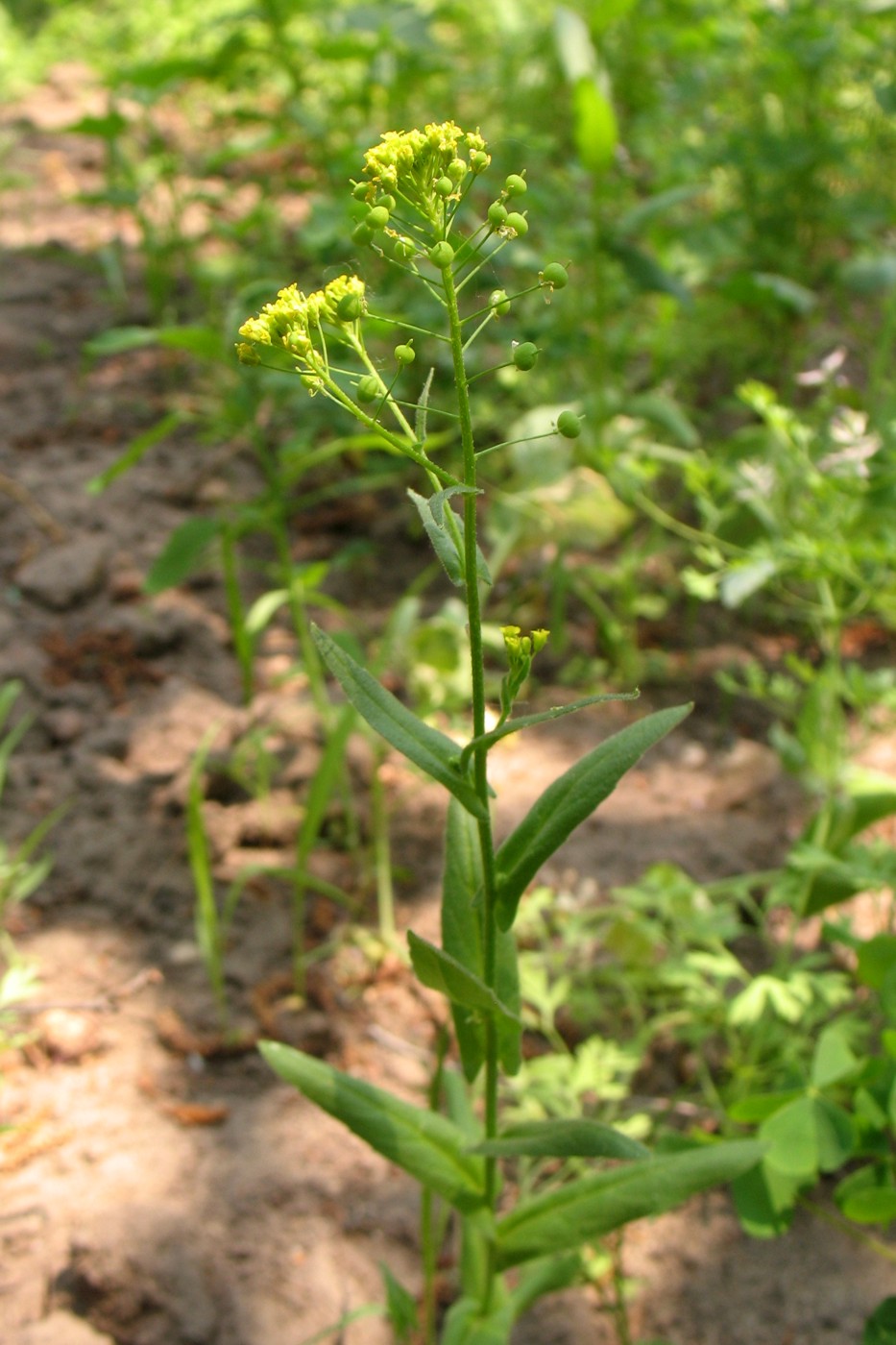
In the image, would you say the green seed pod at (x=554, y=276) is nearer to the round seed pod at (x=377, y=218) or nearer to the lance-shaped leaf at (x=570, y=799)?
the round seed pod at (x=377, y=218)

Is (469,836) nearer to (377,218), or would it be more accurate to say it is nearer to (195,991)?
(377,218)

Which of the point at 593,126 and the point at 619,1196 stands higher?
the point at 593,126

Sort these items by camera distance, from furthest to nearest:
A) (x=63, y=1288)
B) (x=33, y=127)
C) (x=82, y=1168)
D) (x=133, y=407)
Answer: (x=33, y=127) → (x=133, y=407) → (x=82, y=1168) → (x=63, y=1288)

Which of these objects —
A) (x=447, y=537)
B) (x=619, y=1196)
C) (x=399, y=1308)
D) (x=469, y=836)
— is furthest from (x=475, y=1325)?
(x=447, y=537)

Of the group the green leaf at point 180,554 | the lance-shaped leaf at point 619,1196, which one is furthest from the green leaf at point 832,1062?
the green leaf at point 180,554

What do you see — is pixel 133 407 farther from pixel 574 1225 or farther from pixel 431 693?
pixel 574 1225

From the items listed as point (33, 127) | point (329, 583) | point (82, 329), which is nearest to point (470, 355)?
point (329, 583)
